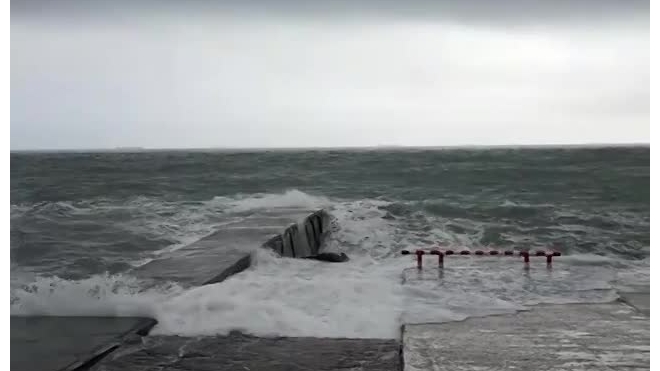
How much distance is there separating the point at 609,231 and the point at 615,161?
16503 mm

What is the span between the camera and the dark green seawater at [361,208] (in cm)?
716

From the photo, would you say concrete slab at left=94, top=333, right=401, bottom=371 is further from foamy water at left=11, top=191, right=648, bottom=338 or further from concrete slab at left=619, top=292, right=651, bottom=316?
concrete slab at left=619, top=292, right=651, bottom=316

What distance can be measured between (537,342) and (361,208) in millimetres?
9350

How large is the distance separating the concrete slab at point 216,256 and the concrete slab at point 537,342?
1933 mm

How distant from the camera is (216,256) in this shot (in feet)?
17.8

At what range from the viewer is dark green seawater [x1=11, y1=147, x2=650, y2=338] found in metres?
7.16

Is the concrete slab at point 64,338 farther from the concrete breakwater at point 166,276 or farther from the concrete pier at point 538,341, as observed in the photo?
the concrete pier at point 538,341

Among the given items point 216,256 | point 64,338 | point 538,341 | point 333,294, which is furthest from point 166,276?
point 538,341

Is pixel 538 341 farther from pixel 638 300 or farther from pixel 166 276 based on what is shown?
pixel 166 276

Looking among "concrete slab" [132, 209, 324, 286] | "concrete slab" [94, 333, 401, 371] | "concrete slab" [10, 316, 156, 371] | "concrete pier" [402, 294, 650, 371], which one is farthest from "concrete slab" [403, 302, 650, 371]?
"concrete slab" [132, 209, 324, 286]

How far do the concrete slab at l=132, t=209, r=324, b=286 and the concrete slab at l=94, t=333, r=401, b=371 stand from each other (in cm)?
133

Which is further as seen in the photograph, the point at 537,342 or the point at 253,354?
the point at 537,342

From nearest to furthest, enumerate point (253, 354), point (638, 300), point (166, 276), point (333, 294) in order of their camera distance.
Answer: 1. point (253, 354)
2. point (638, 300)
3. point (333, 294)
4. point (166, 276)
